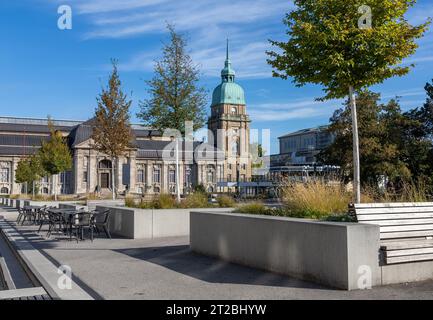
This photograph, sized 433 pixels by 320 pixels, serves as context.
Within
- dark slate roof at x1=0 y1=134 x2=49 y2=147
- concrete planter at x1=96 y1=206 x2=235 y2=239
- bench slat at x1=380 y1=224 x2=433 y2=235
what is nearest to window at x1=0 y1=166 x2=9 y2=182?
dark slate roof at x1=0 y1=134 x2=49 y2=147

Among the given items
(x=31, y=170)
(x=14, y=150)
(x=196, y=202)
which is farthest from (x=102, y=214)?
(x=14, y=150)

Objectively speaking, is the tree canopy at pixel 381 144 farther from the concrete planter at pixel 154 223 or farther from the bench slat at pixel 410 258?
the bench slat at pixel 410 258

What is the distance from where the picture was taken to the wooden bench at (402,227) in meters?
6.54

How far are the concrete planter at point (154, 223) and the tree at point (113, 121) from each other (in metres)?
14.1

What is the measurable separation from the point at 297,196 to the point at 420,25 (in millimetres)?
4208

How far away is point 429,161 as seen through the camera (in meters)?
40.4

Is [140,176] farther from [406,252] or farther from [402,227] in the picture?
[406,252]

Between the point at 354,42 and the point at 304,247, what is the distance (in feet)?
14.5

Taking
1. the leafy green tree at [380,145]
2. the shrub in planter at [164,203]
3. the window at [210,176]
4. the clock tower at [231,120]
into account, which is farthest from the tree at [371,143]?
the clock tower at [231,120]

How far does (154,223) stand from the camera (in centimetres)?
1327

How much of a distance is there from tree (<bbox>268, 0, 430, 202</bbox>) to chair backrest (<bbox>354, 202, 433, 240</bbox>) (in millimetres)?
1523
